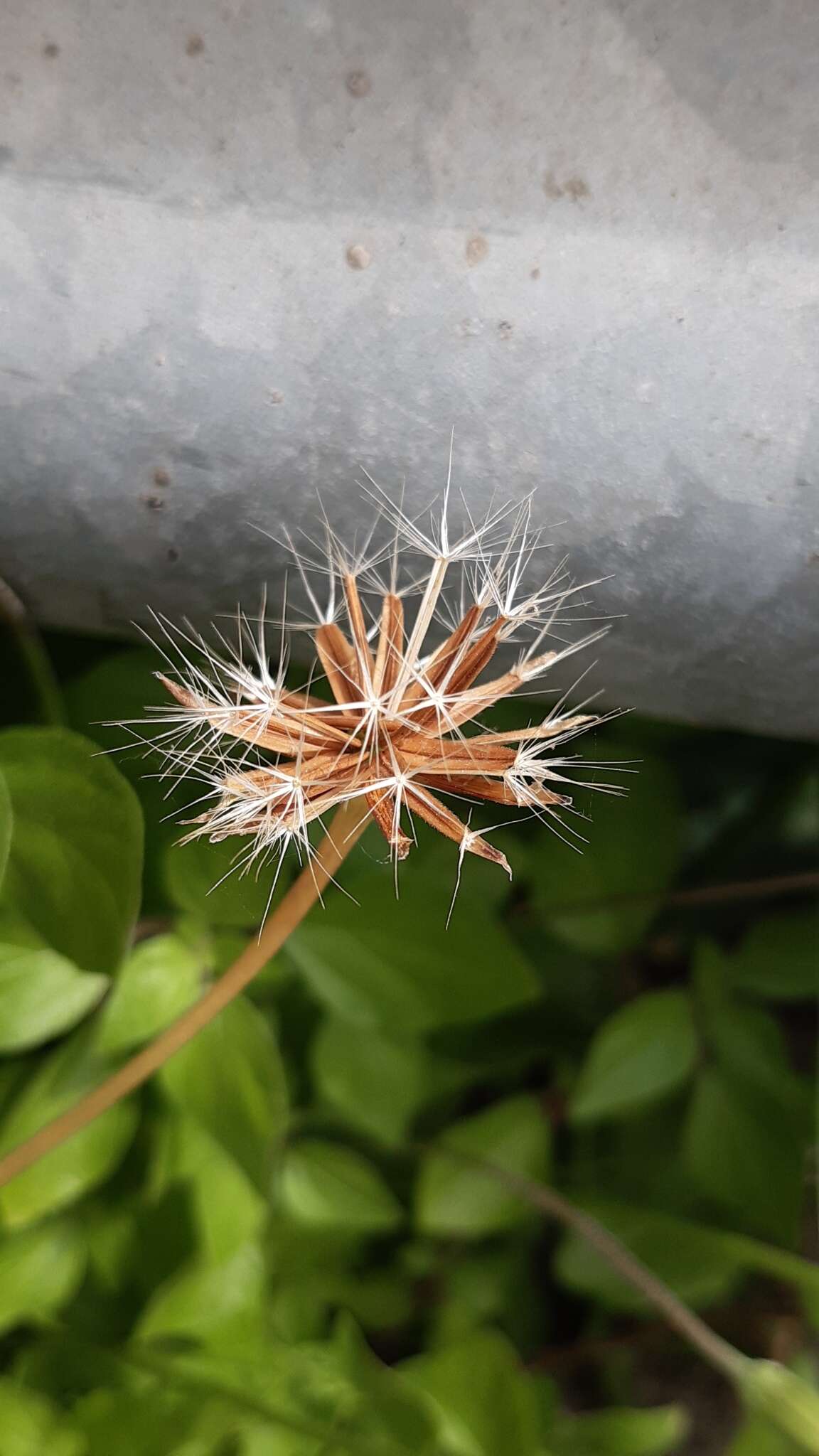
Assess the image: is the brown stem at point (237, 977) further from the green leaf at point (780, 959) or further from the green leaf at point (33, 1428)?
the green leaf at point (780, 959)

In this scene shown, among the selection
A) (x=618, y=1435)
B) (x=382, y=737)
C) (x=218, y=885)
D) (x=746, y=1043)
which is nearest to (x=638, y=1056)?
(x=746, y=1043)

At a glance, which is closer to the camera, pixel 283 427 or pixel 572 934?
pixel 283 427

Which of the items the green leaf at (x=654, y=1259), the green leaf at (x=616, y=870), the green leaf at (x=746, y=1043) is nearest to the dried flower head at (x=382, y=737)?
the green leaf at (x=616, y=870)

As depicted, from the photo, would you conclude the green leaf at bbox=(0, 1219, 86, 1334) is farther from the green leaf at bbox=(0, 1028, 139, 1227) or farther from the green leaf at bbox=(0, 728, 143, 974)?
the green leaf at bbox=(0, 728, 143, 974)

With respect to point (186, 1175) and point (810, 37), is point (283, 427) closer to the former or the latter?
point (810, 37)

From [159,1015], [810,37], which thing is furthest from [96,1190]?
[810,37]

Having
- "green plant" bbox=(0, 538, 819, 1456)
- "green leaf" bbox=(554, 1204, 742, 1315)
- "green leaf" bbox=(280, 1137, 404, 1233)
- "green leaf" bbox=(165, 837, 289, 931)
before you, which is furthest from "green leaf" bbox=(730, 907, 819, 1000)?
"green leaf" bbox=(165, 837, 289, 931)
